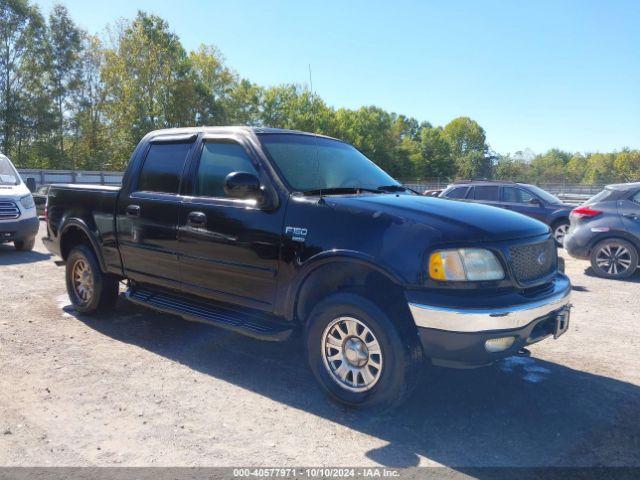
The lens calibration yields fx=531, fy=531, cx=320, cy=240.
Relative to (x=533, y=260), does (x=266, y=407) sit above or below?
below

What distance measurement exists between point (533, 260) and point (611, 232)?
19.7ft

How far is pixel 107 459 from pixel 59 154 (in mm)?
47487

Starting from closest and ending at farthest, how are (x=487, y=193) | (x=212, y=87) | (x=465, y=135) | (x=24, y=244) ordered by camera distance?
(x=24, y=244)
(x=487, y=193)
(x=212, y=87)
(x=465, y=135)

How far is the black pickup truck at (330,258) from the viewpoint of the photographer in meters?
3.30

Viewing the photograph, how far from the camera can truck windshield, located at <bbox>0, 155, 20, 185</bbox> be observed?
11.0 metres

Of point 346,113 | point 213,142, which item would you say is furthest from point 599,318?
point 346,113

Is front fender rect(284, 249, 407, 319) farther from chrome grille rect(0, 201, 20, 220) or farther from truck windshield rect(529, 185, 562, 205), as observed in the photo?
truck windshield rect(529, 185, 562, 205)

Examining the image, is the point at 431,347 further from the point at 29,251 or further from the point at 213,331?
the point at 29,251

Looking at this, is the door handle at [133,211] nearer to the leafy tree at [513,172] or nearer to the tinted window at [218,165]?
the tinted window at [218,165]

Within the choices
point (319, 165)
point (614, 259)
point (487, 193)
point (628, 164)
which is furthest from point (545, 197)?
point (628, 164)

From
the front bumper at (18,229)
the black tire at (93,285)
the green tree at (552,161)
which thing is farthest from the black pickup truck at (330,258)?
the green tree at (552,161)

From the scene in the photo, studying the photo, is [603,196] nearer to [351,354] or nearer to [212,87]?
[351,354]

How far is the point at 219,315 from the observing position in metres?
4.32

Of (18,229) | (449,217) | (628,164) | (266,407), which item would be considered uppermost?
(628,164)
